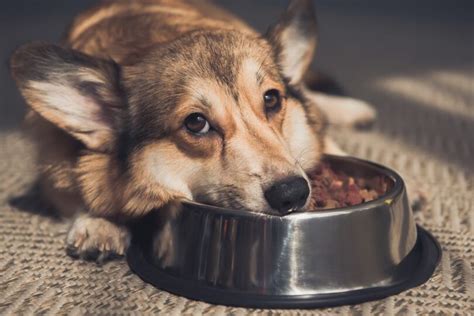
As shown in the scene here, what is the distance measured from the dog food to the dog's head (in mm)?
103

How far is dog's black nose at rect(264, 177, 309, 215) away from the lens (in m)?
1.76

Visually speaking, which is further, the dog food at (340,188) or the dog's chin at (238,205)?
the dog food at (340,188)

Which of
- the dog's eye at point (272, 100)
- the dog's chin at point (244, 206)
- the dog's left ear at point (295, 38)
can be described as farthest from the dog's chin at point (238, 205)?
the dog's left ear at point (295, 38)

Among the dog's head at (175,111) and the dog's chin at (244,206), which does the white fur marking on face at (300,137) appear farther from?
the dog's chin at (244,206)

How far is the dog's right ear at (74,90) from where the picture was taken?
2053 mm

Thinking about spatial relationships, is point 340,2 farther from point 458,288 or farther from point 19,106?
point 458,288

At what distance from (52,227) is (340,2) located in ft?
19.3

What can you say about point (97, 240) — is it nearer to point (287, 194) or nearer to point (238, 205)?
point (238, 205)

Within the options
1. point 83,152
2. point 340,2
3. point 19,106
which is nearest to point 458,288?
point 83,152

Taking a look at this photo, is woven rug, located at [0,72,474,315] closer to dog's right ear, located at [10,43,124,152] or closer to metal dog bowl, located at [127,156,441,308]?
metal dog bowl, located at [127,156,441,308]

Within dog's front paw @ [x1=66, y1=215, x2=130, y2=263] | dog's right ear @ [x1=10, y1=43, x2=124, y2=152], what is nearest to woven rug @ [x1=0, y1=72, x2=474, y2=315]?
dog's front paw @ [x1=66, y1=215, x2=130, y2=263]

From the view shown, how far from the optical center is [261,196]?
1.80 metres

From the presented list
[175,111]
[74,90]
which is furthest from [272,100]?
[74,90]

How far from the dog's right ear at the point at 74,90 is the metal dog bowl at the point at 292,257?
0.43 metres
